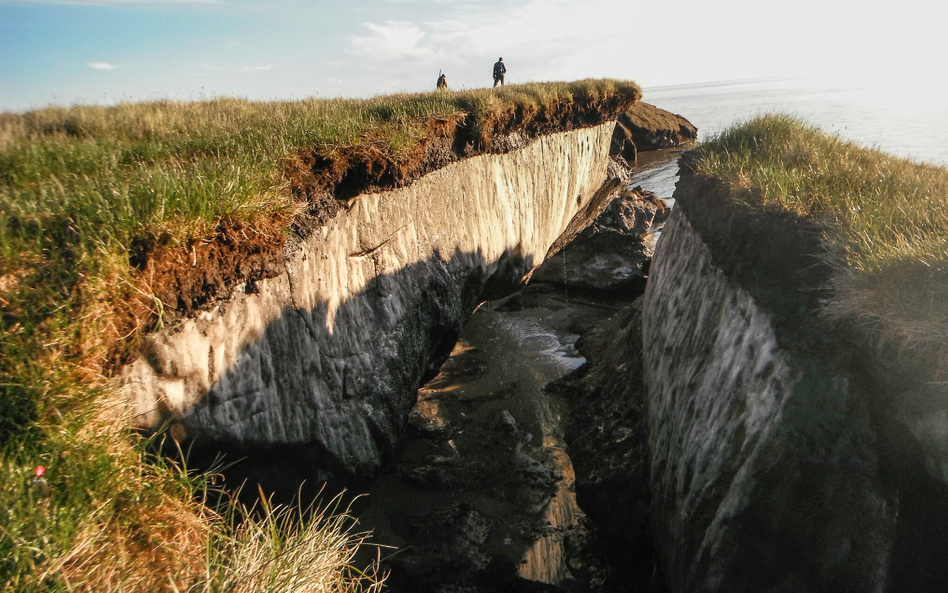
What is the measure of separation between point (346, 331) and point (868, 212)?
4.69 meters

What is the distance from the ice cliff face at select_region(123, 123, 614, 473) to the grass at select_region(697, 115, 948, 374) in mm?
3503

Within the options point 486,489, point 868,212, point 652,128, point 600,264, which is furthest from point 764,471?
point 652,128

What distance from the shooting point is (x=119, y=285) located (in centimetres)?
394

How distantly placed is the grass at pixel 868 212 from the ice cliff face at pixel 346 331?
138 inches

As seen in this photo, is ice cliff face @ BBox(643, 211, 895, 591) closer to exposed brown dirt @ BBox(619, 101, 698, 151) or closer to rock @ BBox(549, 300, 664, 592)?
rock @ BBox(549, 300, 664, 592)

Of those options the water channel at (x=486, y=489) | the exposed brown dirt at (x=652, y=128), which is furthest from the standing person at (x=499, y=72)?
the exposed brown dirt at (x=652, y=128)

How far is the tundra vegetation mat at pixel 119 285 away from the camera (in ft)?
9.62

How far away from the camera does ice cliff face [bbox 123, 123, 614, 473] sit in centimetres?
463

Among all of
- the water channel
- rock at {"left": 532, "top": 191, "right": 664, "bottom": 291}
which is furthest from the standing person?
the water channel

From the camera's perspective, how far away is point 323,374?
5.95 m

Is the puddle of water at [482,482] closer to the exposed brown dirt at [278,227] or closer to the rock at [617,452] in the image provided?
the rock at [617,452]

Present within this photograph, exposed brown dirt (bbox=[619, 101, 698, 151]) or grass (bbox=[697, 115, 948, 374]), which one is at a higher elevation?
exposed brown dirt (bbox=[619, 101, 698, 151])

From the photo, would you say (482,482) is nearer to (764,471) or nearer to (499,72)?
(764,471)

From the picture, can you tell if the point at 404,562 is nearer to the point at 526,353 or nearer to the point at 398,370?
the point at 398,370
